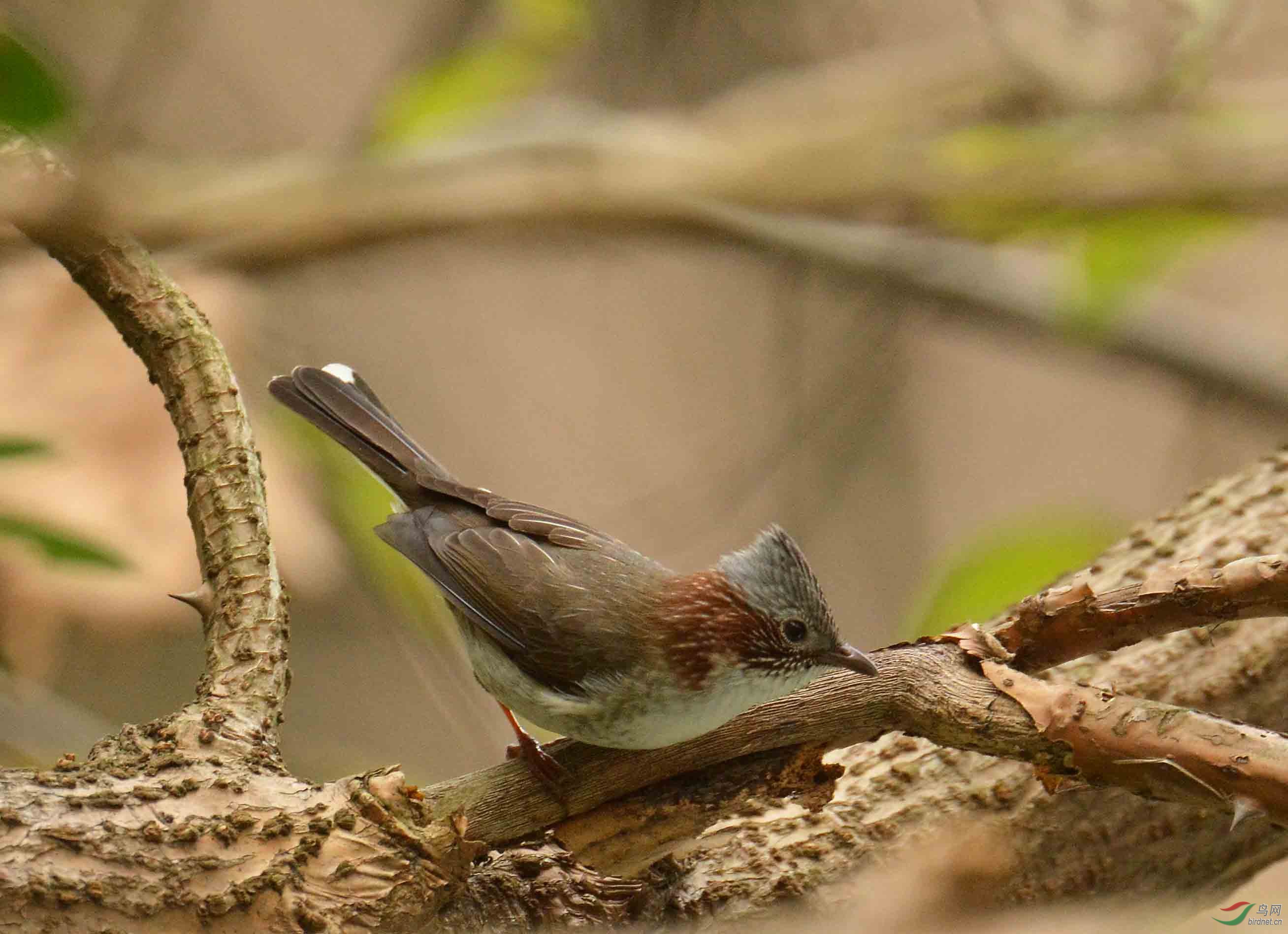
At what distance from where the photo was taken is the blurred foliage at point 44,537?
2.65 m

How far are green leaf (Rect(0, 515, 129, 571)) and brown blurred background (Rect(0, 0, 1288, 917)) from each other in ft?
0.33

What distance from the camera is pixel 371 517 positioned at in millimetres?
4004

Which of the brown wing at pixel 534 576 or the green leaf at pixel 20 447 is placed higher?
the green leaf at pixel 20 447

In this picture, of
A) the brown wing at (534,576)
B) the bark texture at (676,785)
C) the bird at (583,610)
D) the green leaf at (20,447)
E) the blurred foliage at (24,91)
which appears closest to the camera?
the blurred foliage at (24,91)

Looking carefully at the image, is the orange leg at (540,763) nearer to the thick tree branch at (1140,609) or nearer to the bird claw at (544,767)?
the bird claw at (544,767)

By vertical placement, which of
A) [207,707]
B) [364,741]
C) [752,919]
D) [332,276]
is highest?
[332,276]

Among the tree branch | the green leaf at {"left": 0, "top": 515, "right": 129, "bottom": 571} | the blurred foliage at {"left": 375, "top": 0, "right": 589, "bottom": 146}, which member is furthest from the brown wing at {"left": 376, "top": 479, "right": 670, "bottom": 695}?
the blurred foliage at {"left": 375, "top": 0, "right": 589, "bottom": 146}

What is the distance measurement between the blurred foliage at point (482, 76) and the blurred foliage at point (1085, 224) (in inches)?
63.4

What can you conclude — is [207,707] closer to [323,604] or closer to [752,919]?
[752,919]

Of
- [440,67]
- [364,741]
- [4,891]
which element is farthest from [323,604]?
[4,891]

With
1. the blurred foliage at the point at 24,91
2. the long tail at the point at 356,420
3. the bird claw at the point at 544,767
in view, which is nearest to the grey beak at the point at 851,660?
the bird claw at the point at 544,767

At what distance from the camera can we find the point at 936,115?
4.42 m

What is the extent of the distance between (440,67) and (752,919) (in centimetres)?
307

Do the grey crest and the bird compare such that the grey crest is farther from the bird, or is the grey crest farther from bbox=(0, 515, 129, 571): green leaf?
bbox=(0, 515, 129, 571): green leaf
